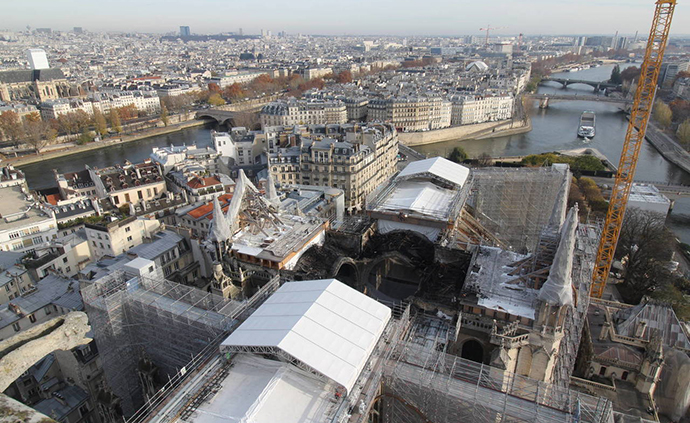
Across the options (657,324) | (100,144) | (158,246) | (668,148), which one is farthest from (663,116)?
(100,144)

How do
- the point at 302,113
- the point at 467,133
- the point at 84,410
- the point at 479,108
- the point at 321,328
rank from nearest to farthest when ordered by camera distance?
1. the point at 321,328
2. the point at 84,410
3. the point at 302,113
4. the point at 467,133
5. the point at 479,108

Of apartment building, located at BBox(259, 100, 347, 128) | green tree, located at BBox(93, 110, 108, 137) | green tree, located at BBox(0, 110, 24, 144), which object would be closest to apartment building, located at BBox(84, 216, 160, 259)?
apartment building, located at BBox(259, 100, 347, 128)

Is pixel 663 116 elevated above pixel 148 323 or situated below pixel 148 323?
below

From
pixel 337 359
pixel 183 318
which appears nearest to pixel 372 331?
pixel 337 359

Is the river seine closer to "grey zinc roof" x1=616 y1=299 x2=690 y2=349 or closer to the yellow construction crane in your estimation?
the yellow construction crane

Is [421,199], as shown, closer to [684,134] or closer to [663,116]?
[684,134]
